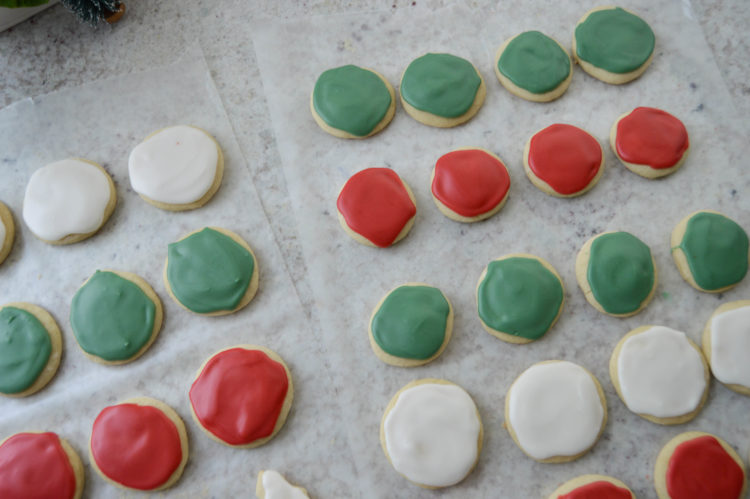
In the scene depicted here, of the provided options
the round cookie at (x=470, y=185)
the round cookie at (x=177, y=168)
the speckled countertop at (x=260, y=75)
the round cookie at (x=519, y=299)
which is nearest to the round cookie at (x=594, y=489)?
the speckled countertop at (x=260, y=75)

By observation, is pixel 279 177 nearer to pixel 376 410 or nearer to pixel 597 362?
pixel 376 410

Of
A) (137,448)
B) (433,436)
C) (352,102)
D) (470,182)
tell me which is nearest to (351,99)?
(352,102)

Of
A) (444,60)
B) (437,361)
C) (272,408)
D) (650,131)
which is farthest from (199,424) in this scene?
(650,131)

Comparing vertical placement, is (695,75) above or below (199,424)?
above

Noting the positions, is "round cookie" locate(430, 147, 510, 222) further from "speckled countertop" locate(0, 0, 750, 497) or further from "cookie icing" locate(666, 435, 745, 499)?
"cookie icing" locate(666, 435, 745, 499)

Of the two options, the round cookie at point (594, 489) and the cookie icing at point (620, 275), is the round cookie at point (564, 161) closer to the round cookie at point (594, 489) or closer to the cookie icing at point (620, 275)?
the cookie icing at point (620, 275)

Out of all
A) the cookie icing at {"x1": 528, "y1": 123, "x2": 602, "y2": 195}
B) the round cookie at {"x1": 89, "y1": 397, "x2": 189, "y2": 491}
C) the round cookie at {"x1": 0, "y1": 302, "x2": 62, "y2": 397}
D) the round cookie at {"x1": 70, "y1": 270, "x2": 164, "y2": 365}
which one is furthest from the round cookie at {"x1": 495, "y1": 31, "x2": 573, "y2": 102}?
the round cookie at {"x1": 0, "y1": 302, "x2": 62, "y2": 397}

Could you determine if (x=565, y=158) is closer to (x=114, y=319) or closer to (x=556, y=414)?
(x=556, y=414)

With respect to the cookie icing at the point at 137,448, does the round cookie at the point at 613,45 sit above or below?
above
